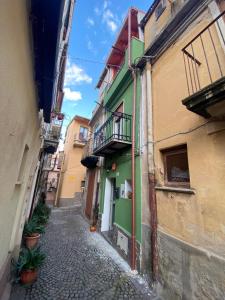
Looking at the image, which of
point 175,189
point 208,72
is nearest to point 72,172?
point 175,189

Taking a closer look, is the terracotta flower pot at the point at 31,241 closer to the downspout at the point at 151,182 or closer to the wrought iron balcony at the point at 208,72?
the downspout at the point at 151,182

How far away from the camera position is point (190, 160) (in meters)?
3.02

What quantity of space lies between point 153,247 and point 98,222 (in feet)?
14.1

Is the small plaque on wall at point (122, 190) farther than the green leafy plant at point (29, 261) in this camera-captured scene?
Yes

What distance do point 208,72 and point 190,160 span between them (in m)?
1.82

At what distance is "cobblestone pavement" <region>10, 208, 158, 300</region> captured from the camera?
316 cm

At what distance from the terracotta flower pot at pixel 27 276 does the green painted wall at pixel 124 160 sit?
2.70m

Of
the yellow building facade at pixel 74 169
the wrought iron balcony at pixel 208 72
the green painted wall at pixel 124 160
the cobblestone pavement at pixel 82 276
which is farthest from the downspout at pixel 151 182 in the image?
the yellow building facade at pixel 74 169

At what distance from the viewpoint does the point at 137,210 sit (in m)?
4.43

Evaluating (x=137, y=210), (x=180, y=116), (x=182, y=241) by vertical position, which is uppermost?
(x=180, y=116)

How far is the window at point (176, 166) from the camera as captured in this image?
3.30 meters

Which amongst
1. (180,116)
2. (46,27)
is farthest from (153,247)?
(46,27)

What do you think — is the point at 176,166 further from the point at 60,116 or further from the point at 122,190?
the point at 60,116

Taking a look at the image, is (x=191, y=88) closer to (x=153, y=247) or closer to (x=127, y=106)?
(x=127, y=106)
